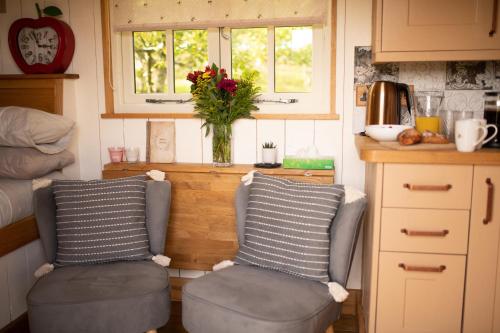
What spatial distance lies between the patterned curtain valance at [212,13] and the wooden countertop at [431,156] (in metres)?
0.93

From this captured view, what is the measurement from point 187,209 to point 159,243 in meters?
0.32

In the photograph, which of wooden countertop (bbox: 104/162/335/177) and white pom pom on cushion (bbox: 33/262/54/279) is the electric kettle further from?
white pom pom on cushion (bbox: 33/262/54/279)

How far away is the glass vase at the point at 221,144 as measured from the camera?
250cm

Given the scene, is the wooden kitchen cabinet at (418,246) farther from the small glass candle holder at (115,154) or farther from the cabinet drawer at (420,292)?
the small glass candle holder at (115,154)

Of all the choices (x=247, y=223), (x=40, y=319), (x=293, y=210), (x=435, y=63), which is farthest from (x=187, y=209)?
(x=435, y=63)

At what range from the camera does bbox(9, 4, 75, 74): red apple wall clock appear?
8.60ft

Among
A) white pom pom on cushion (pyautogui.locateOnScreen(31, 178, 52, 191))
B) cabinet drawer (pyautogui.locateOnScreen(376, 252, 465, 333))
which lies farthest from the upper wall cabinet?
white pom pom on cushion (pyautogui.locateOnScreen(31, 178, 52, 191))

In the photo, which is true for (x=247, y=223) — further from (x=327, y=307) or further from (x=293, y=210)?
(x=327, y=307)

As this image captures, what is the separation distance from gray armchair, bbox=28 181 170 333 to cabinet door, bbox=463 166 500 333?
3.99 ft

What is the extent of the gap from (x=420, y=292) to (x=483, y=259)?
27 cm

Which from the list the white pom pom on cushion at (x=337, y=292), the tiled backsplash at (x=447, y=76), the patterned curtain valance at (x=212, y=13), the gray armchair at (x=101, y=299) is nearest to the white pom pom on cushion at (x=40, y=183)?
the gray armchair at (x=101, y=299)

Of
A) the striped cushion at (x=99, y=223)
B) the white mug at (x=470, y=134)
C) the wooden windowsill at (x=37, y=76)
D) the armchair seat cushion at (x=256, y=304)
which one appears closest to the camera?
the armchair seat cushion at (x=256, y=304)

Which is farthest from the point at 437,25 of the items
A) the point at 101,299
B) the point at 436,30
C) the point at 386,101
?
the point at 101,299

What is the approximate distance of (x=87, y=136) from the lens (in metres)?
2.79
